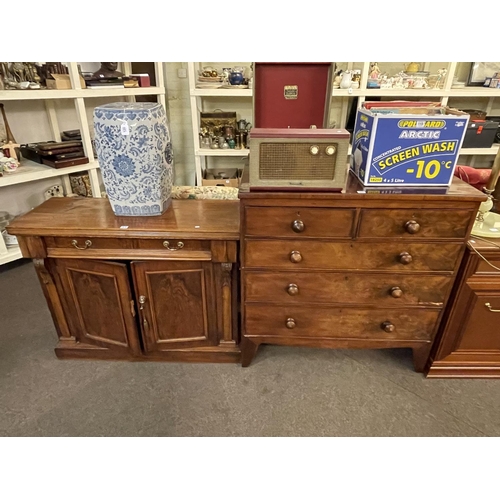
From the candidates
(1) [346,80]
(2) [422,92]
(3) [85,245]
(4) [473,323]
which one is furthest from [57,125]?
(4) [473,323]

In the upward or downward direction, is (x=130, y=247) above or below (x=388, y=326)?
above

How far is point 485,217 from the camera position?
152 centimetres

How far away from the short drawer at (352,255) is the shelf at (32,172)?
1763 millimetres

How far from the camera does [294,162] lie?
1.25 m

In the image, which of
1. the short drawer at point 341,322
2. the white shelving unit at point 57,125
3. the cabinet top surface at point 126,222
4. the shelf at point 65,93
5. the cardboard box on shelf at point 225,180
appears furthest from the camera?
the cardboard box on shelf at point 225,180

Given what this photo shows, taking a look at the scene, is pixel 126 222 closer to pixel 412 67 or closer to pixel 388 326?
pixel 388 326

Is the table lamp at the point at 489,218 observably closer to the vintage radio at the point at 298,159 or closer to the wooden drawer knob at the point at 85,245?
the vintage radio at the point at 298,159

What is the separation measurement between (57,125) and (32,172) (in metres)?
0.60

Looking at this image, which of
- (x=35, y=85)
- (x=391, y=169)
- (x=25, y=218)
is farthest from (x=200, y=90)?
(x=391, y=169)

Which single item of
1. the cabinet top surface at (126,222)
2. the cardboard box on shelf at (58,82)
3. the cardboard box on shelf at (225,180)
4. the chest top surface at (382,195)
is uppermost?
the cardboard box on shelf at (58,82)

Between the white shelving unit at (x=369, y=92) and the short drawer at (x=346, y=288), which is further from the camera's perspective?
the white shelving unit at (x=369, y=92)

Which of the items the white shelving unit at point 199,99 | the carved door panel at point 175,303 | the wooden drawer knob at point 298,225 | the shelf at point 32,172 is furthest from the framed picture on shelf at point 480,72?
the shelf at point 32,172

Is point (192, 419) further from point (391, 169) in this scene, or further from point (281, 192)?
point (391, 169)

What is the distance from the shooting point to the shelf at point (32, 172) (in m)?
2.27
